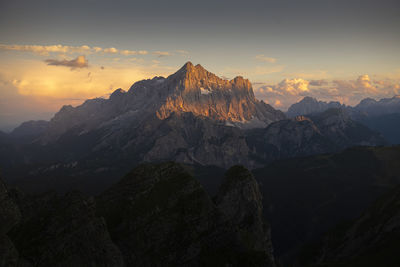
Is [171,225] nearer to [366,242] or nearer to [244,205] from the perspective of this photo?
[244,205]

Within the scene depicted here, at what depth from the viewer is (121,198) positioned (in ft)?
243

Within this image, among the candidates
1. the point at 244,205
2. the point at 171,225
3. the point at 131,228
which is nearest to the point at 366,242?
the point at 244,205

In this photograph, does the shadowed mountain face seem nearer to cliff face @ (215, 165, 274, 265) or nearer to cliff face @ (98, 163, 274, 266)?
cliff face @ (215, 165, 274, 265)

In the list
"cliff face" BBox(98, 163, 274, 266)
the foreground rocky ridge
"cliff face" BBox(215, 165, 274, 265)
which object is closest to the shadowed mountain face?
"cliff face" BBox(215, 165, 274, 265)

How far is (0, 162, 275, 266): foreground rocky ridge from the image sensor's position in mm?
49125

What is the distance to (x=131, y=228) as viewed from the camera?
64750mm

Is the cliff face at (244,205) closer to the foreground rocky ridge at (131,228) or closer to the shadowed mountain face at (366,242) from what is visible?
the foreground rocky ridge at (131,228)

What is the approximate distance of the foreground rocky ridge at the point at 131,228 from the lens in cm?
4912

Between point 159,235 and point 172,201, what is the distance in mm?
9574

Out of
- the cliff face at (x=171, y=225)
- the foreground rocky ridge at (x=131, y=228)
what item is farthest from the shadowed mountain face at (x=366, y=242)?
the cliff face at (x=171, y=225)

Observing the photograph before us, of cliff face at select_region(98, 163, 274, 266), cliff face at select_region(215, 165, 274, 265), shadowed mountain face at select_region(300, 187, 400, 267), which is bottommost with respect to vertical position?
shadowed mountain face at select_region(300, 187, 400, 267)

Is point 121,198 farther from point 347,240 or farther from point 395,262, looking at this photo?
point 347,240

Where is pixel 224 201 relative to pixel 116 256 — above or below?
below

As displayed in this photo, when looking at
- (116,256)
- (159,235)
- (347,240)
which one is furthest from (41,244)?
(347,240)
